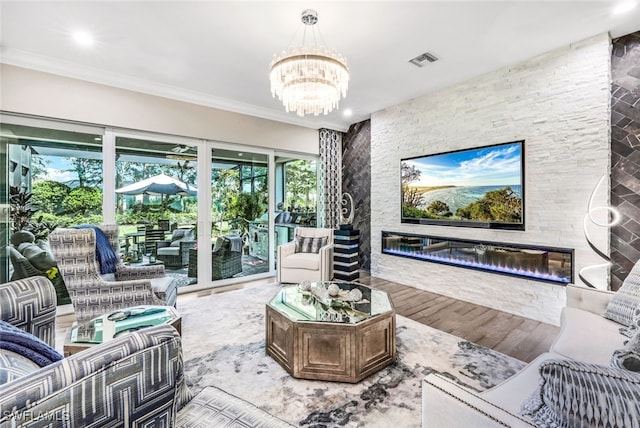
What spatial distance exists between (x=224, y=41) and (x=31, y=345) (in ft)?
10.0

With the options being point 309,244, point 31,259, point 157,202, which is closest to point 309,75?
point 309,244

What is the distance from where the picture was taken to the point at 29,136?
335cm

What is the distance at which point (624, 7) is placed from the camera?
8.16ft

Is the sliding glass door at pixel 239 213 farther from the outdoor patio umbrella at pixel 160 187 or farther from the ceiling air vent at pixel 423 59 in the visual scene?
the ceiling air vent at pixel 423 59

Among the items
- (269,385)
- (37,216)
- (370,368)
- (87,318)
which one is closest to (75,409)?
(269,385)

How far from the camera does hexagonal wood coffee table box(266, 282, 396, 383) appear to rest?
2.06 metres


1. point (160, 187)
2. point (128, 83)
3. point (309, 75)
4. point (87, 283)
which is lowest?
point (87, 283)

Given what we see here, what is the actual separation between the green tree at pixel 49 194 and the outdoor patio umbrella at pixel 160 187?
1.88 feet

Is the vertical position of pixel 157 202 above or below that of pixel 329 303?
above

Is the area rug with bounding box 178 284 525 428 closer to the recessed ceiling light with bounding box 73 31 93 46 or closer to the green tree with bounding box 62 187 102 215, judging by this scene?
the green tree with bounding box 62 187 102 215

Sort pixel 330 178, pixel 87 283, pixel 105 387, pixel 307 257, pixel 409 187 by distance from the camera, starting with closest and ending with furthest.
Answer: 1. pixel 105 387
2. pixel 87 283
3. pixel 307 257
4. pixel 409 187
5. pixel 330 178

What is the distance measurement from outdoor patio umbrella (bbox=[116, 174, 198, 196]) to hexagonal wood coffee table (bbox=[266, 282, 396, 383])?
115 inches

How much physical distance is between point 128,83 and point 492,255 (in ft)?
17.5

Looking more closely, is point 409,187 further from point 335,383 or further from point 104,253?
point 104,253
